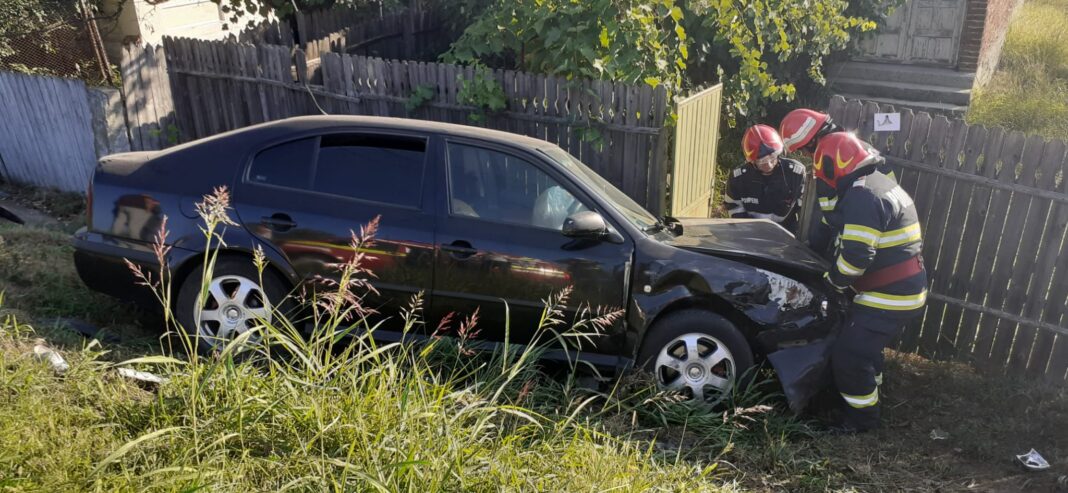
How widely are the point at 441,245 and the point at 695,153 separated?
3.59 meters

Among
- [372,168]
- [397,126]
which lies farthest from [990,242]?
[372,168]

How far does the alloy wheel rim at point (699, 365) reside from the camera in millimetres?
4707

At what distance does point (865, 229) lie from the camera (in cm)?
475

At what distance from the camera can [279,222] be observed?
469cm

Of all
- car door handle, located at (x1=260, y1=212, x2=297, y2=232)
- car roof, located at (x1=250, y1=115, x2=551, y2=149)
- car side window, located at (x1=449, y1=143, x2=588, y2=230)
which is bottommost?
car door handle, located at (x1=260, y1=212, x2=297, y2=232)

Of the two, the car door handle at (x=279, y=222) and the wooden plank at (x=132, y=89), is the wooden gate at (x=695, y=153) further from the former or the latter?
the wooden plank at (x=132, y=89)

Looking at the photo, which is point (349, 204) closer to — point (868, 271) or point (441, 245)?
point (441, 245)

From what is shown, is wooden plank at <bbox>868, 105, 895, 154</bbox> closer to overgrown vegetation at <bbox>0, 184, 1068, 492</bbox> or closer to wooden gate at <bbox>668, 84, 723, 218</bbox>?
wooden gate at <bbox>668, 84, 723, 218</bbox>

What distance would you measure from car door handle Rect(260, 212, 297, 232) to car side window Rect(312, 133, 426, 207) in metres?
0.24

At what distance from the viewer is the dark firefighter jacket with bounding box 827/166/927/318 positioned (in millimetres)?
4738

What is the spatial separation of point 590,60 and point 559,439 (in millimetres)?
4049

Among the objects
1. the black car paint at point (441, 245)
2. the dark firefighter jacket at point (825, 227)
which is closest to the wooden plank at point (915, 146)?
the dark firefighter jacket at point (825, 227)

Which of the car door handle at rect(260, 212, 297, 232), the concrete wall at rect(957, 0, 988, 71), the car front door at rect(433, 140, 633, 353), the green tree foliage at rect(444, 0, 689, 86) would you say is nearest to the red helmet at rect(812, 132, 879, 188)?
the car front door at rect(433, 140, 633, 353)

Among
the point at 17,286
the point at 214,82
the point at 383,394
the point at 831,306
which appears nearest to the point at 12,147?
the point at 214,82
